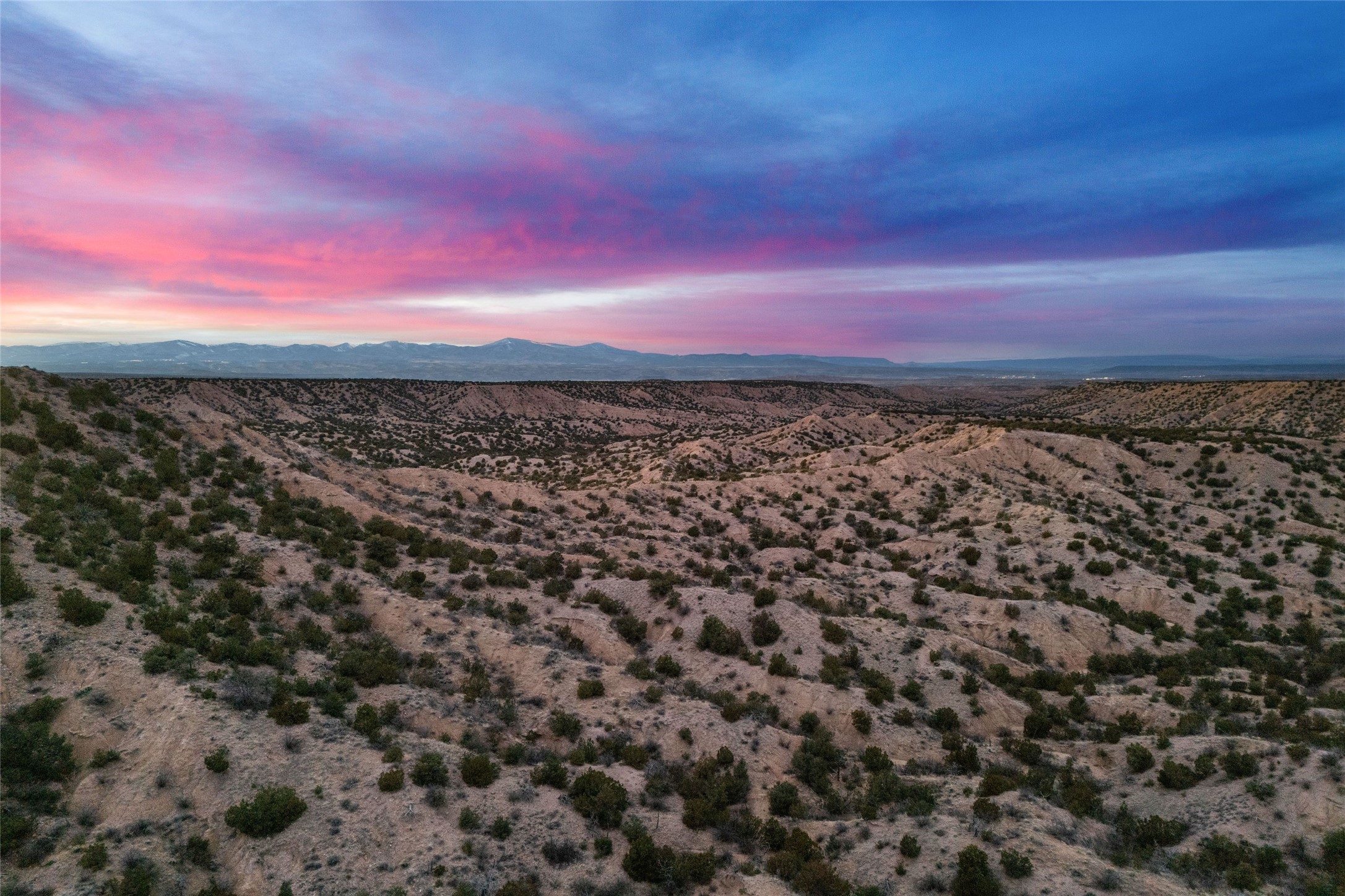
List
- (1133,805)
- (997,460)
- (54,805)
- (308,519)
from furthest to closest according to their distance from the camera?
(997,460) < (308,519) < (1133,805) < (54,805)

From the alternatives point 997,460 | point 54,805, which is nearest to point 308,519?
point 54,805

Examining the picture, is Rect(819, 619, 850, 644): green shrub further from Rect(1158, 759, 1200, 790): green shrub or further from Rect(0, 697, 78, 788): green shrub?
Rect(0, 697, 78, 788): green shrub

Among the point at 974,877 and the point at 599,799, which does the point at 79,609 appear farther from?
the point at 974,877

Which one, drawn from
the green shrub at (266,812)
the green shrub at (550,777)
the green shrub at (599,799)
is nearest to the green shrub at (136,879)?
the green shrub at (266,812)

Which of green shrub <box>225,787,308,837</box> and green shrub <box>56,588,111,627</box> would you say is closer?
green shrub <box>225,787,308,837</box>

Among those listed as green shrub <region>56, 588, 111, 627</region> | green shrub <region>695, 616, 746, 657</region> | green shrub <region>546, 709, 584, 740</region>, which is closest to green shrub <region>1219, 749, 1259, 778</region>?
green shrub <region>695, 616, 746, 657</region>

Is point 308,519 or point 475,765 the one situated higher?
point 308,519

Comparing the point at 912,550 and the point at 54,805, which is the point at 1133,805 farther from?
the point at 54,805

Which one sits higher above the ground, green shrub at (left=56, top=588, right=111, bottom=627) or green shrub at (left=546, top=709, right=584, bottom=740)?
green shrub at (left=56, top=588, right=111, bottom=627)
